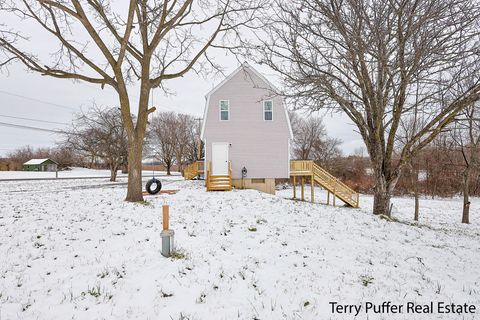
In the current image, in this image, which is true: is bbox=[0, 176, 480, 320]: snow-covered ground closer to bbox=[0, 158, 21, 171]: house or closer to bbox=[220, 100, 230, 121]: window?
bbox=[220, 100, 230, 121]: window

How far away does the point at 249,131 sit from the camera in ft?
47.9

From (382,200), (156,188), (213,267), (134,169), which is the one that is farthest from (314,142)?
(213,267)

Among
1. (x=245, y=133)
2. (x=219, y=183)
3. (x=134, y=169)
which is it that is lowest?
(x=219, y=183)

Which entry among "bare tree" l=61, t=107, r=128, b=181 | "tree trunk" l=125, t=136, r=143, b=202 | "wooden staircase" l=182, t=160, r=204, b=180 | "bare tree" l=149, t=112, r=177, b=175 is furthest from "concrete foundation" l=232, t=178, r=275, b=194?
"bare tree" l=149, t=112, r=177, b=175

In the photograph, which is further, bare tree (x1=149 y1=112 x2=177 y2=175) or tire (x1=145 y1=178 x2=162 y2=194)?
bare tree (x1=149 y1=112 x2=177 y2=175)

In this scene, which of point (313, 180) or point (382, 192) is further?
point (313, 180)

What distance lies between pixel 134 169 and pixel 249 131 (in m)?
7.97

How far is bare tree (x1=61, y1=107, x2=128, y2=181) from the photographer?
22422 mm

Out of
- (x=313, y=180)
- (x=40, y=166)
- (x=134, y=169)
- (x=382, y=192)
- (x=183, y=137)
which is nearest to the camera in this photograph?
(x=134, y=169)

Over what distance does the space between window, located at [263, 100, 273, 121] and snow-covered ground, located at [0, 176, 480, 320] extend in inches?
355

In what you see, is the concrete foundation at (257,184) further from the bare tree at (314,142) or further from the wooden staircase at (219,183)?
the bare tree at (314,142)

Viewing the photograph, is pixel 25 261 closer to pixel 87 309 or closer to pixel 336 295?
pixel 87 309

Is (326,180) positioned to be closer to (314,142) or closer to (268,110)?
(268,110)

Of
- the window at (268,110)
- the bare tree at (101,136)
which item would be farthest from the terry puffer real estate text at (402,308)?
the bare tree at (101,136)
